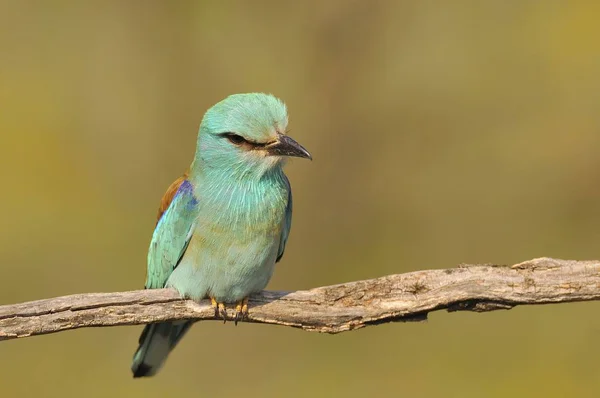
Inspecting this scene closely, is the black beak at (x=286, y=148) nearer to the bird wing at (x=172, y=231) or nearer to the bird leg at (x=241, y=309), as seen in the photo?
the bird wing at (x=172, y=231)

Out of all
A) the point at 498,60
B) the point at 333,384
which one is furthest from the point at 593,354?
the point at 498,60

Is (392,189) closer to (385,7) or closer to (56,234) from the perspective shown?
(385,7)

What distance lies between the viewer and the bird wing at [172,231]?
13.3 feet

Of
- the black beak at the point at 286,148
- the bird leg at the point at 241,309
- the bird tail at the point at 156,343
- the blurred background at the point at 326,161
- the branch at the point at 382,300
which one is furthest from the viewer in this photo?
the blurred background at the point at 326,161

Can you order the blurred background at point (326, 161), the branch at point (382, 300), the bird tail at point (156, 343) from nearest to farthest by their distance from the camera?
the branch at point (382, 300), the bird tail at point (156, 343), the blurred background at point (326, 161)

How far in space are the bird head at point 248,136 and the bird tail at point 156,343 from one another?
36.9 inches

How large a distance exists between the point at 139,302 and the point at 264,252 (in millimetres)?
584

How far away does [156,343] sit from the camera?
14.6ft

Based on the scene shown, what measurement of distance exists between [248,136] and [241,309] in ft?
2.52

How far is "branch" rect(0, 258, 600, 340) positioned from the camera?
11.9 feet

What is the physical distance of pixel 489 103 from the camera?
723 centimetres

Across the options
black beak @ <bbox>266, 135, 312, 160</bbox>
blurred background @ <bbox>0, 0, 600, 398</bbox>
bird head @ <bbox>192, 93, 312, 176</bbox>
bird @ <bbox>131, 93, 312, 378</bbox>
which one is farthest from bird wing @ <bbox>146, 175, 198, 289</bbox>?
blurred background @ <bbox>0, 0, 600, 398</bbox>

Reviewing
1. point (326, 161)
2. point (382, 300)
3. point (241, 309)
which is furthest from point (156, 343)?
point (326, 161)

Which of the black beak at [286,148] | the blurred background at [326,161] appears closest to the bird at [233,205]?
the black beak at [286,148]
